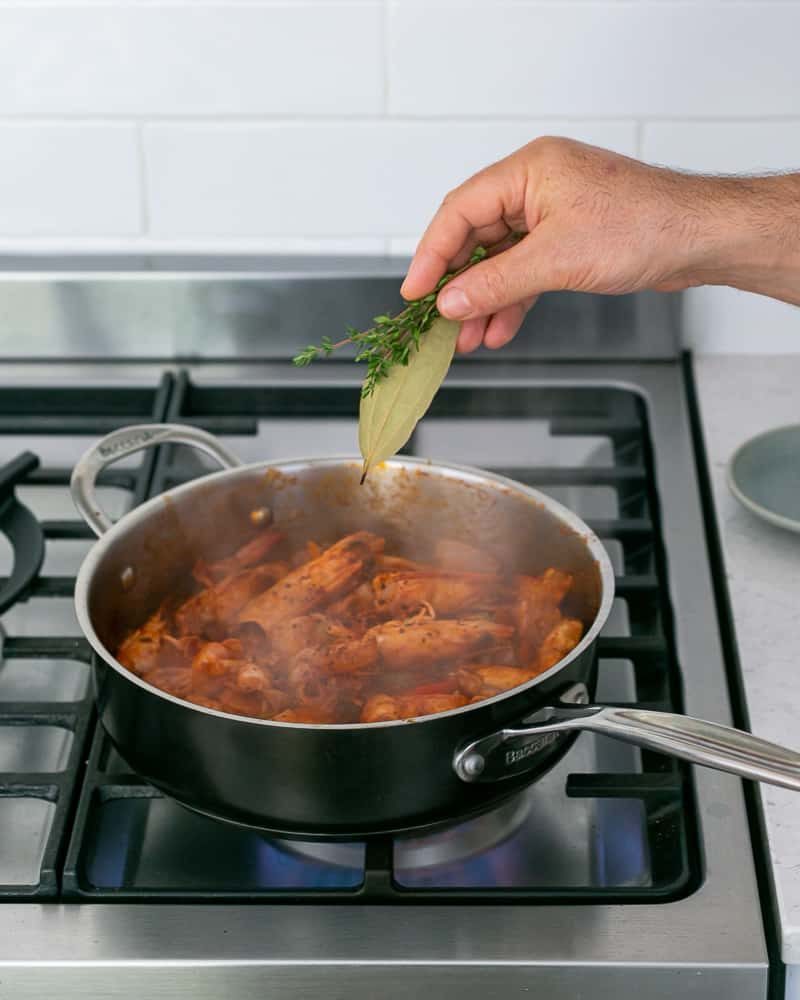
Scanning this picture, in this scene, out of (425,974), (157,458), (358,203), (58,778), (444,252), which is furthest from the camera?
(358,203)

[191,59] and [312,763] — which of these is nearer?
[312,763]

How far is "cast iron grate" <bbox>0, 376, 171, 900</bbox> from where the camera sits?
0.94m

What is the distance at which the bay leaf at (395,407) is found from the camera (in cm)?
104

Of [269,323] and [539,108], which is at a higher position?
[539,108]

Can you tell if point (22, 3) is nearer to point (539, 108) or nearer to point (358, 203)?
point (358, 203)

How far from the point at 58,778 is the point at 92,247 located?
0.77 metres

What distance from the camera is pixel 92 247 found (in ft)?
5.02

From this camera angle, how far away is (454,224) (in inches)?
43.3

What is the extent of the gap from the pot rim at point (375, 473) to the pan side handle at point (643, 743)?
31 millimetres

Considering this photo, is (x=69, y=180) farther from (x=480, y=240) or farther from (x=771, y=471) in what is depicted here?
(x=771, y=471)

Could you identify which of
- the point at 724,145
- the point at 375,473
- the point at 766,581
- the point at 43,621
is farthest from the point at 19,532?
the point at 724,145

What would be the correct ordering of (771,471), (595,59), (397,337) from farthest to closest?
(595,59) → (771,471) → (397,337)

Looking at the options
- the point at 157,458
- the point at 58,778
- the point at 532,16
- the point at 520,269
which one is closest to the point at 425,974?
the point at 58,778

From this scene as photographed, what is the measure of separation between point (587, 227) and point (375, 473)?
0.29 metres
